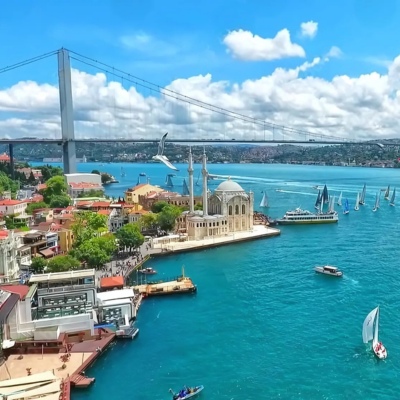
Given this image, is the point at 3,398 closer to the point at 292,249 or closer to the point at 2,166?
the point at 292,249

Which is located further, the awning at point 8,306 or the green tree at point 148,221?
the green tree at point 148,221

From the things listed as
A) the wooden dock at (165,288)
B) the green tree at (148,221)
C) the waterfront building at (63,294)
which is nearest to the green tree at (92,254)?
the wooden dock at (165,288)

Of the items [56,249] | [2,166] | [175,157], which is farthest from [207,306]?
[175,157]

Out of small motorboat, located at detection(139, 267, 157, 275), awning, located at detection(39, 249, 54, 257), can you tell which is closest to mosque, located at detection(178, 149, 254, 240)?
small motorboat, located at detection(139, 267, 157, 275)

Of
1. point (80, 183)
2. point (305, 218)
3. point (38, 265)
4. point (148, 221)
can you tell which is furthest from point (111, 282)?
point (80, 183)

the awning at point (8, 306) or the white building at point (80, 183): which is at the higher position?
the white building at point (80, 183)

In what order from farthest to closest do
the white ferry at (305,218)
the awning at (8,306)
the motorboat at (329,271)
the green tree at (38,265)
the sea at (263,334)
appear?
the white ferry at (305,218) < the motorboat at (329,271) < the green tree at (38,265) < the awning at (8,306) < the sea at (263,334)

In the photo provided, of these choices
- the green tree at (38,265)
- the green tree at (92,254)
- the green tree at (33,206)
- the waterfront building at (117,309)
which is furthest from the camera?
the green tree at (33,206)

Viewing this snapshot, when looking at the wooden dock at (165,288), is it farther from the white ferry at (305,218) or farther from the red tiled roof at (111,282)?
the white ferry at (305,218)
